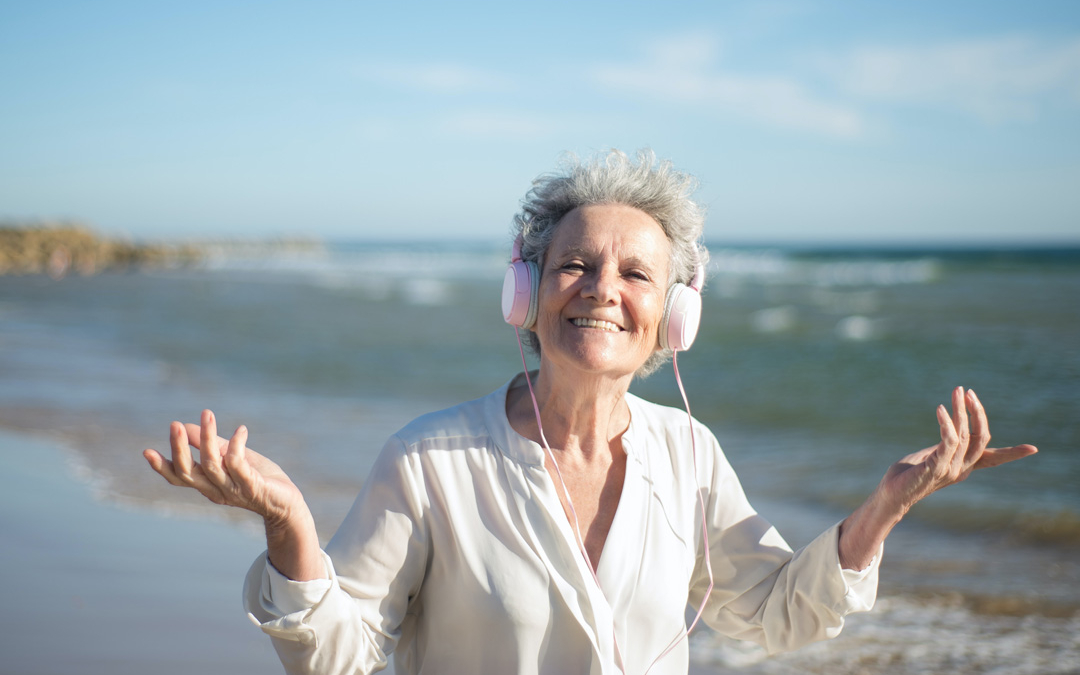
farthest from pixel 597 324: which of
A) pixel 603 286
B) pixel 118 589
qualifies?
pixel 118 589

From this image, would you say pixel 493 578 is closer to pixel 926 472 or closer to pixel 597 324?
pixel 597 324

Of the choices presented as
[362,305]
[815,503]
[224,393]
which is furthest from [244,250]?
[815,503]

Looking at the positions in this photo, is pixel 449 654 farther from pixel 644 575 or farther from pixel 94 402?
pixel 94 402

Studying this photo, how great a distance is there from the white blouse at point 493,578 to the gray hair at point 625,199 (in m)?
0.51

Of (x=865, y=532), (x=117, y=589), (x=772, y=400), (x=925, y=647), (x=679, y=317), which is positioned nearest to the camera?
(x=865, y=532)

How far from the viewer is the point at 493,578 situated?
1.91m

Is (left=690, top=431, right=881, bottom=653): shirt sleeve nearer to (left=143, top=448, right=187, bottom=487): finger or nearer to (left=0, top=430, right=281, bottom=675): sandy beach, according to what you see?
(left=143, top=448, right=187, bottom=487): finger

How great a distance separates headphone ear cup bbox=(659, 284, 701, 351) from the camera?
221 centimetres

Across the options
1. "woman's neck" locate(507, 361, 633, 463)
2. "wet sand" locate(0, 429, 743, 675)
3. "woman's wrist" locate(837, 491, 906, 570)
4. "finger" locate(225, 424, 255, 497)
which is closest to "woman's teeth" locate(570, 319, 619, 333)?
"woman's neck" locate(507, 361, 633, 463)

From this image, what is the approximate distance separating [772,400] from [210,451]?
32.6ft

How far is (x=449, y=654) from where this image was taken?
1963 mm

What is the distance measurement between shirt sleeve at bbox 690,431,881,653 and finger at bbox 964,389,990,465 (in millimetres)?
360

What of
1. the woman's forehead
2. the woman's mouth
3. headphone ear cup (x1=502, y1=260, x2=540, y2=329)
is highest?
the woman's forehead

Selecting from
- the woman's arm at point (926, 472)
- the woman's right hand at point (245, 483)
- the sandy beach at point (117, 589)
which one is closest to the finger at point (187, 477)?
the woman's right hand at point (245, 483)
